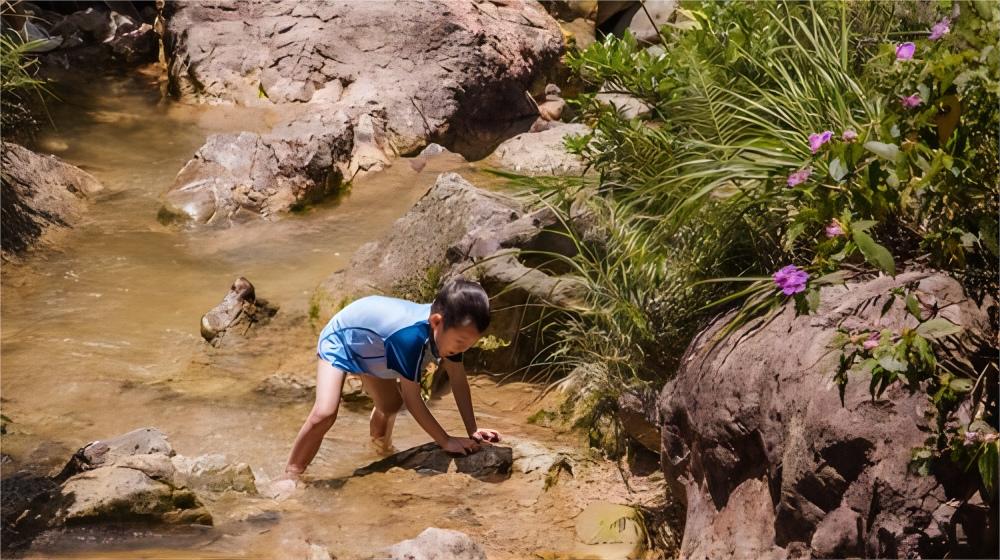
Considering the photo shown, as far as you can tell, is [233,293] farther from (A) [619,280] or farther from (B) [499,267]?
(A) [619,280]

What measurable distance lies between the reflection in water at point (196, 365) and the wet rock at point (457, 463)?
0.07 meters

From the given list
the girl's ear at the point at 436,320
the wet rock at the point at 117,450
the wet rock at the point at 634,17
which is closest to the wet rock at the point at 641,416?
the girl's ear at the point at 436,320

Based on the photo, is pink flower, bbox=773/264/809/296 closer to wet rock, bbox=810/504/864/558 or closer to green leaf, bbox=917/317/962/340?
green leaf, bbox=917/317/962/340

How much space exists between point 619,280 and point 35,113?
690 centimetres

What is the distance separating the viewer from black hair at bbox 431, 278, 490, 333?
174 inches

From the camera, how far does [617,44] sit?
215 inches

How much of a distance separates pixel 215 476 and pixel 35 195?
13.8 feet

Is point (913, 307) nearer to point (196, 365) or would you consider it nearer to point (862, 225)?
point (862, 225)

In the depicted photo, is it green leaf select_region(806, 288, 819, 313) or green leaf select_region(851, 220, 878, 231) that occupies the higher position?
green leaf select_region(851, 220, 878, 231)

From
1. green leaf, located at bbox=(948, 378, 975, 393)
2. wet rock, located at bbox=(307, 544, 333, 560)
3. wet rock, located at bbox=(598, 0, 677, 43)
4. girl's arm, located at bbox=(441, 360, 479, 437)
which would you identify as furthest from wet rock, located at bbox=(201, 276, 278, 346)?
wet rock, located at bbox=(598, 0, 677, 43)

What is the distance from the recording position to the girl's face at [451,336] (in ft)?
14.7

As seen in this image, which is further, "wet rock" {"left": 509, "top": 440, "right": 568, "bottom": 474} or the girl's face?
"wet rock" {"left": 509, "top": 440, "right": 568, "bottom": 474}

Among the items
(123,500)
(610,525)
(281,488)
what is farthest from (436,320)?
(123,500)

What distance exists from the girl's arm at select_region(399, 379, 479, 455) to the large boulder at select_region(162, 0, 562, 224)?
4.82m
